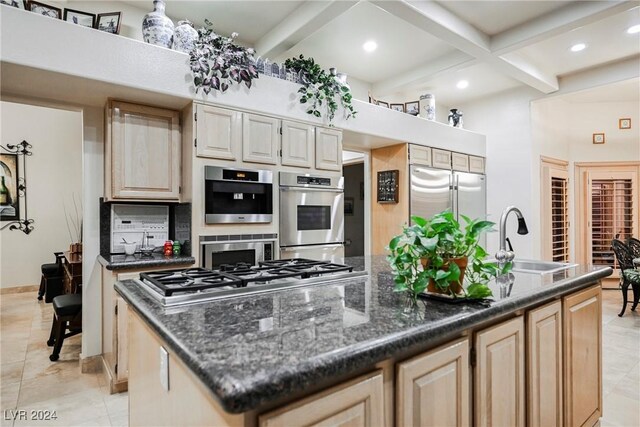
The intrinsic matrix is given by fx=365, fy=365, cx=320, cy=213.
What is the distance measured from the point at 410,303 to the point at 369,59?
3.68m

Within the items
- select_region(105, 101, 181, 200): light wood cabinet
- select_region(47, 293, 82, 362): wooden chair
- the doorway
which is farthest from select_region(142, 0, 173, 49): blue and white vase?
the doorway

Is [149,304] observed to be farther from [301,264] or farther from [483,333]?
[483,333]

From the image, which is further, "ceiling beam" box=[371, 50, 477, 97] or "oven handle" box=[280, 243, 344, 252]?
"ceiling beam" box=[371, 50, 477, 97]

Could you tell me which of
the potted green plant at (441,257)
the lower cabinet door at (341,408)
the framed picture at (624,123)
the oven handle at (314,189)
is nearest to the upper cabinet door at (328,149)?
the oven handle at (314,189)

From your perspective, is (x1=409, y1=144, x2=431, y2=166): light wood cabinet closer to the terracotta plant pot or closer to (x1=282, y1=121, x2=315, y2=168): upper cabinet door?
(x1=282, y1=121, x2=315, y2=168): upper cabinet door

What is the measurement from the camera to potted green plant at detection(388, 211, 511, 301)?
1218mm

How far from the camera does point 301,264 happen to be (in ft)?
6.36

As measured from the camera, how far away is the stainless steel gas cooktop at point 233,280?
1235 mm

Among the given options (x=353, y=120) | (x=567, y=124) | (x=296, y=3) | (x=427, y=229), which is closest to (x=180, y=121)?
(x=296, y=3)

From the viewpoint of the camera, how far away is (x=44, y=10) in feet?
7.60

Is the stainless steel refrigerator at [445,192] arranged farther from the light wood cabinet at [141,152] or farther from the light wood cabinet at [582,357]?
the light wood cabinet at [141,152]

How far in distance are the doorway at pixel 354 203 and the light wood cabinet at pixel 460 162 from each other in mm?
1212

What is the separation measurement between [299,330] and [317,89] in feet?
9.46

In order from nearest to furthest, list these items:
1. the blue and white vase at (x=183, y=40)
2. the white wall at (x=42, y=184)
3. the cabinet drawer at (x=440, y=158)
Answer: the blue and white vase at (x=183, y=40), the cabinet drawer at (x=440, y=158), the white wall at (x=42, y=184)
